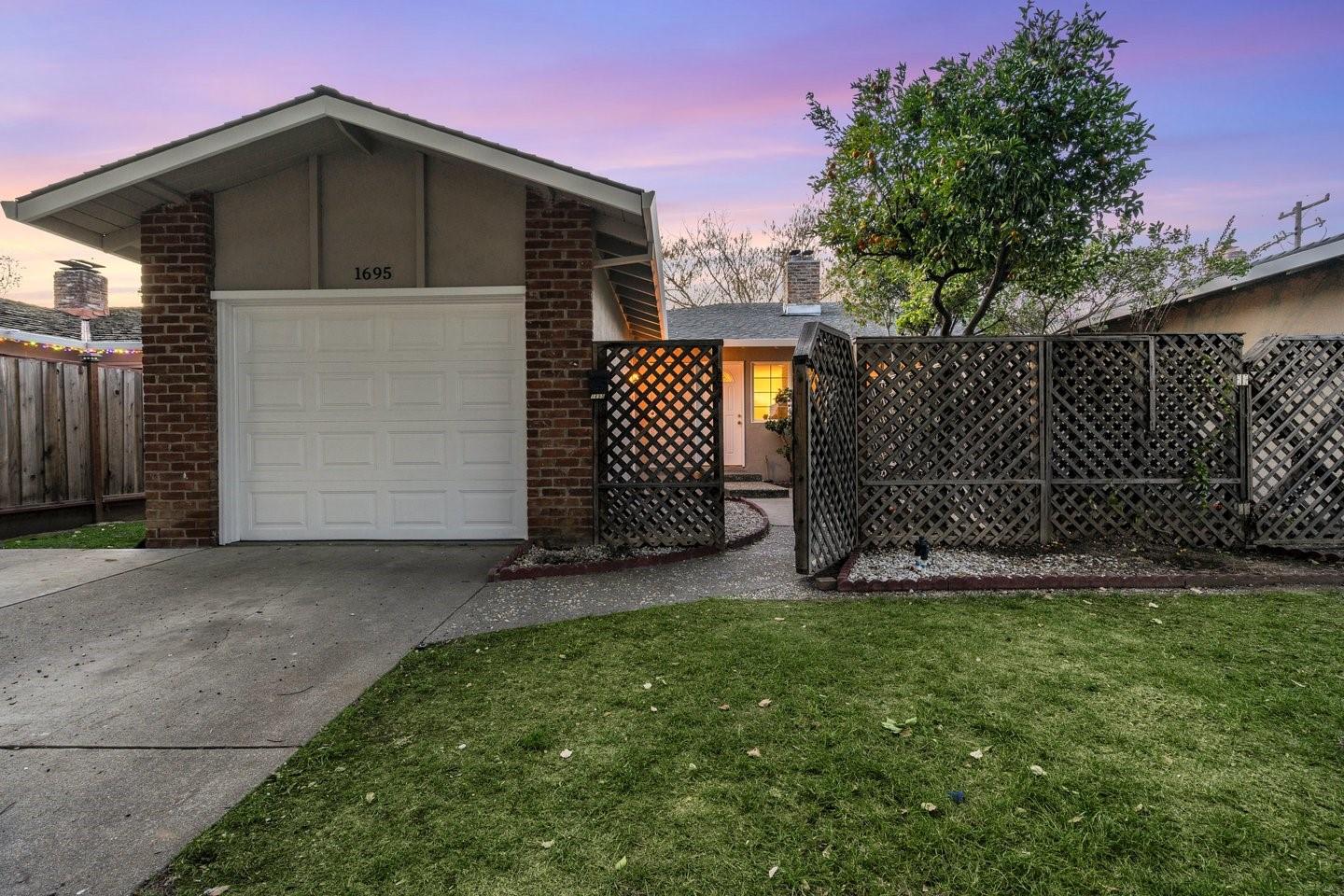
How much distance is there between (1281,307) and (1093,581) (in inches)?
219

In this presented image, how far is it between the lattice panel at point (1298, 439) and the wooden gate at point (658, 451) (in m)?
4.35

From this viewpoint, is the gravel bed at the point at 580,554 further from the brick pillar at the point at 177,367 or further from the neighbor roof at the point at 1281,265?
the neighbor roof at the point at 1281,265

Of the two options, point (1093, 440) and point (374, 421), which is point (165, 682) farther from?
point (1093, 440)

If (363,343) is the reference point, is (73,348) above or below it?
above

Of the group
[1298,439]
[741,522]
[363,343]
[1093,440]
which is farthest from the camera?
[741,522]

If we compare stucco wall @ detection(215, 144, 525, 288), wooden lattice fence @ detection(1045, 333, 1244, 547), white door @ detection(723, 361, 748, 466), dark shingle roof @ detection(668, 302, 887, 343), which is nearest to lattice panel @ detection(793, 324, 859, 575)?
wooden lattice fence @ detection(1045, 333, 1244, 547)

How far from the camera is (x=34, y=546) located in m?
6.06

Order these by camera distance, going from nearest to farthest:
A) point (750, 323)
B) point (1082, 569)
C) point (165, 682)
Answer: point (165, 682), point (1082, 569), point (750, 323)

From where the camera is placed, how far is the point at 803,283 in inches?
583

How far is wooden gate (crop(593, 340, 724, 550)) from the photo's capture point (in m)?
5.48

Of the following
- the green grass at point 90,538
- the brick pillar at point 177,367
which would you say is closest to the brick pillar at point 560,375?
the brick pillar at point 177,367

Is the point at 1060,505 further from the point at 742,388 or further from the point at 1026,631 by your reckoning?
the point at 742,388

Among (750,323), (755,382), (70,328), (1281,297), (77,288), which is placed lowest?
(755,382)

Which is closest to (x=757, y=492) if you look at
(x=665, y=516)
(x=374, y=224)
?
(x=665, y=516)
